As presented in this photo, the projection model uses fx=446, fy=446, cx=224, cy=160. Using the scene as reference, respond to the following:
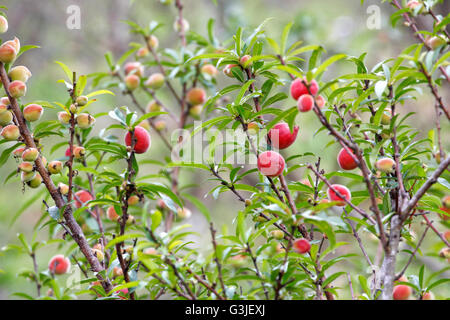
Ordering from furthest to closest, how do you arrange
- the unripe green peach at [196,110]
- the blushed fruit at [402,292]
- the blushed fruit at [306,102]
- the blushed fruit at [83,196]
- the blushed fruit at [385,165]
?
the unripe green peach at [196,110], the blushed fruit at [83,196], the blushed fruit at [402,292], the blushed fruit at [385,165], the blushed fruit at [306,102]

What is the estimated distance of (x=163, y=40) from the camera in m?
3.24

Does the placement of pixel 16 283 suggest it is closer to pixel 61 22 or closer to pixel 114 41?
pixel 114 41

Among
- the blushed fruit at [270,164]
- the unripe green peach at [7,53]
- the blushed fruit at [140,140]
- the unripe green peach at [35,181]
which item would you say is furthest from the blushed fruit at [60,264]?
the blushed fruit at [270,164]

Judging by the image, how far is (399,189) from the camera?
0.80 metres

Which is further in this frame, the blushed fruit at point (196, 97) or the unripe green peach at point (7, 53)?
the blushed fruit at point (196, 97)

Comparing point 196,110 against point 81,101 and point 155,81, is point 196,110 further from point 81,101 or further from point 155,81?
point 81,101

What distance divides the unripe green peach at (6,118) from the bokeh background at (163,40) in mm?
1325

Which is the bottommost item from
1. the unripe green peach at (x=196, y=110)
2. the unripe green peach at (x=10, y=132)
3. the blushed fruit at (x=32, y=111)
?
the unripe green peach at (x=10, y=132)

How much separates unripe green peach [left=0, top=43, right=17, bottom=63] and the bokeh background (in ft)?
4.42

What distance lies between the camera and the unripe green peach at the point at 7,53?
34.7 inches

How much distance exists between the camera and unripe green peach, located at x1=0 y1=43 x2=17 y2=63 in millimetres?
881

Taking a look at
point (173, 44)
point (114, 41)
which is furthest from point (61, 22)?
point (173, 44)

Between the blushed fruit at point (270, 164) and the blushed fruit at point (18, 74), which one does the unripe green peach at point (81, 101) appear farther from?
the blushed fruit at point (270, 164)

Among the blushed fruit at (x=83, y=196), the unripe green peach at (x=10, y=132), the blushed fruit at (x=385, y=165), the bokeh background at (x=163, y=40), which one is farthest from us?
the bokeh background at (x=163, y=40)
